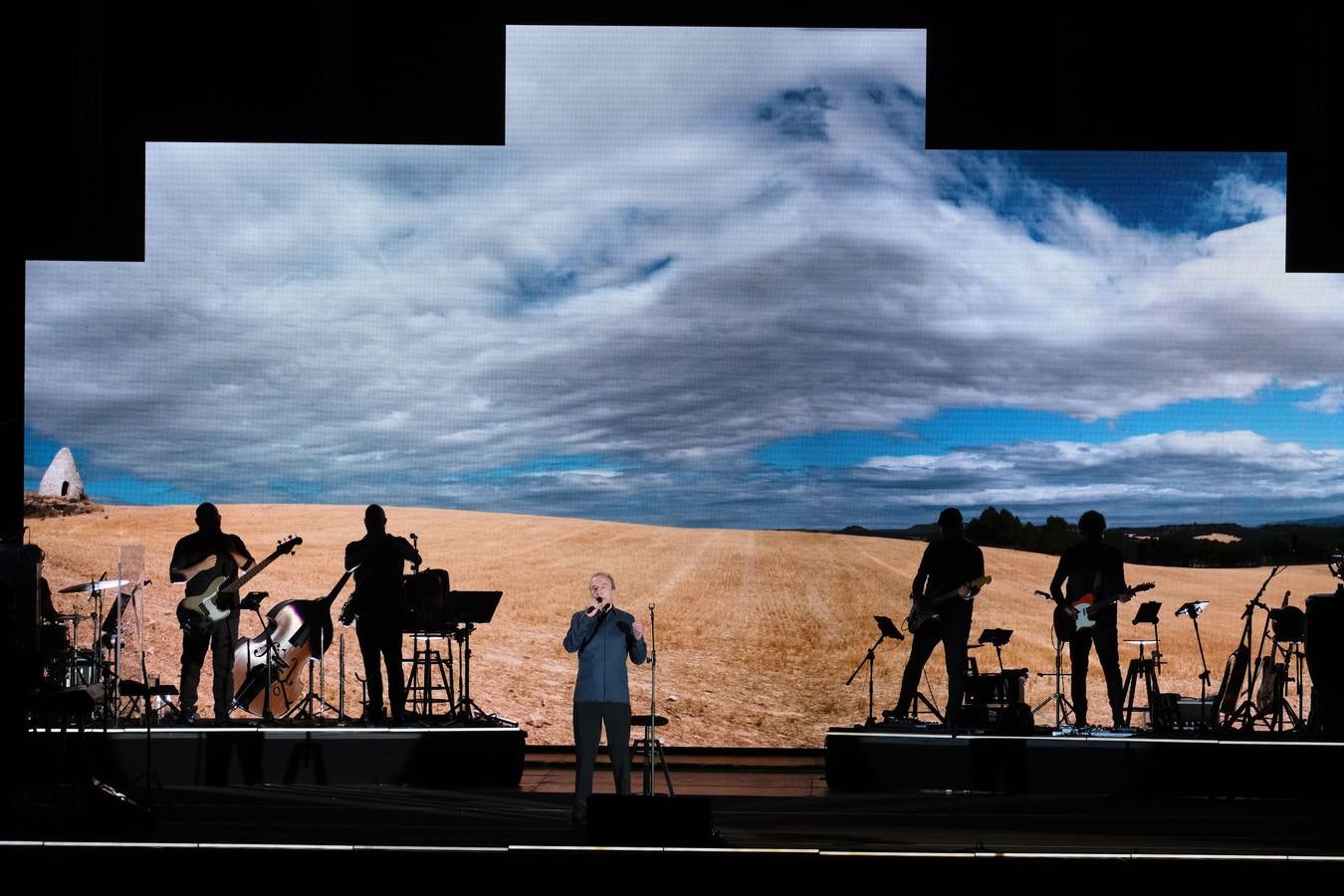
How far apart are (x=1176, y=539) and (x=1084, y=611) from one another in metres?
2.73

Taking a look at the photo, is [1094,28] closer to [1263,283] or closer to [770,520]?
[1263,283]

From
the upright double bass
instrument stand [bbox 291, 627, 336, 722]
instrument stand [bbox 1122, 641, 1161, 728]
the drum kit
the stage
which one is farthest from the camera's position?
the upright double bass

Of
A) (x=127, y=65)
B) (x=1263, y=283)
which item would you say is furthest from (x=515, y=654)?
(x=1263, y=283)

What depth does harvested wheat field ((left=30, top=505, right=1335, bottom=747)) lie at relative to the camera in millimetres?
11484

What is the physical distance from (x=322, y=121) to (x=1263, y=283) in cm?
716

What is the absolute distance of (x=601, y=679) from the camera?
6.47m

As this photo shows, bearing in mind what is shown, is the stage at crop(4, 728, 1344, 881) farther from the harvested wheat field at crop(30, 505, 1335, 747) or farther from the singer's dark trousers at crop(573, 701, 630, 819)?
the harvested wheat field at crop(30, 505, 1335, 747)

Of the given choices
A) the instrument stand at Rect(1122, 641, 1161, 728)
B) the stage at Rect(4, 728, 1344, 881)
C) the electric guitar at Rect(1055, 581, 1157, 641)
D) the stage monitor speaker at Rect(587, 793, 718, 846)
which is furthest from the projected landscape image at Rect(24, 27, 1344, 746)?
the stage monitor speaker at Rect(587, 793, 718, 846)

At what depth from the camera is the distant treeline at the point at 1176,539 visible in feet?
36.4

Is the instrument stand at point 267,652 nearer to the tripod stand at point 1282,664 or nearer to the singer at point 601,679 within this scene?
the singer at point 601,679

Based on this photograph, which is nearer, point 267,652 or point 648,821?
point 648,821

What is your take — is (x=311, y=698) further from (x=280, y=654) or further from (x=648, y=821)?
(x=648, y=821)

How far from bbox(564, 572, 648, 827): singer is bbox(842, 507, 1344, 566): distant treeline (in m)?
5.03

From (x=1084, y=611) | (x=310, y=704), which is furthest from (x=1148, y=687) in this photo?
(x=310, y=704)
